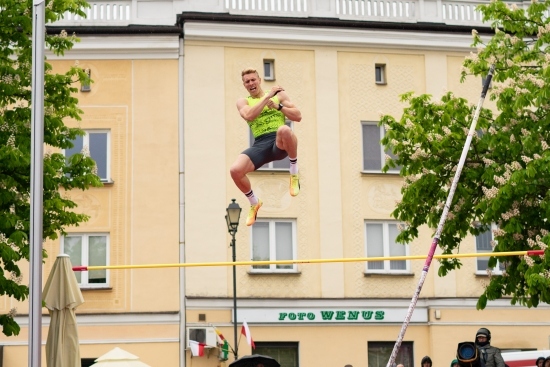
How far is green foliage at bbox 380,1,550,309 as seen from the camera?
2566 cm

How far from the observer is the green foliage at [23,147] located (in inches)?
946

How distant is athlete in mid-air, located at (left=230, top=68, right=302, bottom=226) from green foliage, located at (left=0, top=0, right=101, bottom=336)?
8.77 meters

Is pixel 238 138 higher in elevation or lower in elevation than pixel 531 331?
higher

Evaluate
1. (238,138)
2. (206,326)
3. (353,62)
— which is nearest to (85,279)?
(206,326)

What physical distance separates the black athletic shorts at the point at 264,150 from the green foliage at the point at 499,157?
10.2m

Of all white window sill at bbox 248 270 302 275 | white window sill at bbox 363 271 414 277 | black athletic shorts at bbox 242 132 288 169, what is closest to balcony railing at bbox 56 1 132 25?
white window sill at bbox 248 270 302 275

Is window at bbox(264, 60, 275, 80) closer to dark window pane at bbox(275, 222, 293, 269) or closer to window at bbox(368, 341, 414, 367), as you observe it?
dark window pane at bbox(275, 222, 293, 269)

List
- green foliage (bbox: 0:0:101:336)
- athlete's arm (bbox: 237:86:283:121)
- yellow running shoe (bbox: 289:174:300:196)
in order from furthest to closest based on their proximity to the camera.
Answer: green foliage (bbox: 0:0:101:336) → yellow running shoe (bbox: 289:174:300:196) → athlete's arm (bbox: 237:86:283:121)

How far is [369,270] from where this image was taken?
36688 millimetres

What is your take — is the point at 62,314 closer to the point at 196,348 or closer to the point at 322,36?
the point at 196,348

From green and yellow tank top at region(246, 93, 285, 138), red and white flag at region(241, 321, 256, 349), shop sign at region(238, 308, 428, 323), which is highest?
green and yellow tank top at region(246, 93, 285, 138)

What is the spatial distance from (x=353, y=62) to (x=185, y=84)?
499 cm

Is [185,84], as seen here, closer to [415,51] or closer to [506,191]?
[415,51]

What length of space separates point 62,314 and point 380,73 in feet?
68.9
